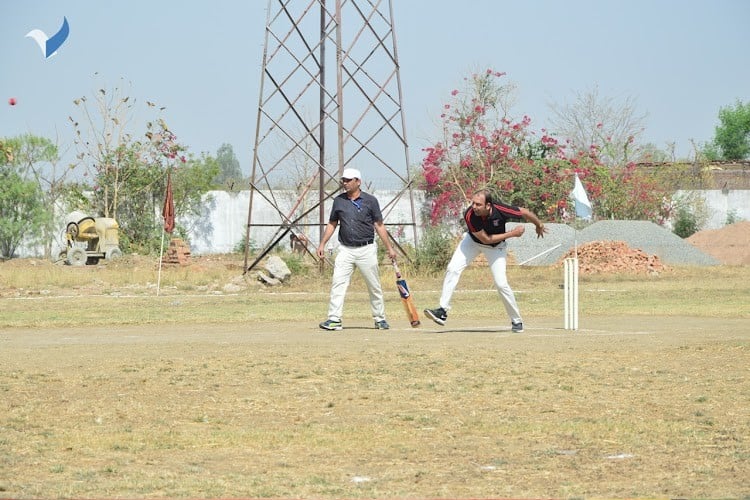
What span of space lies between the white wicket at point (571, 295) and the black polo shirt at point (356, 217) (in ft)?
9.12

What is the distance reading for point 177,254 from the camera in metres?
41.6

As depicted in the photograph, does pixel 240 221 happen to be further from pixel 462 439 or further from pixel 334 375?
pixel 462 439

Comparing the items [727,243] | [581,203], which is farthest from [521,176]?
[581,203]

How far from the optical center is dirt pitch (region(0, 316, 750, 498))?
806cm

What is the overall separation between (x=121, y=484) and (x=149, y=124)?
45984mm

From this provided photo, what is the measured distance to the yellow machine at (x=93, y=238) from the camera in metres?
45.2

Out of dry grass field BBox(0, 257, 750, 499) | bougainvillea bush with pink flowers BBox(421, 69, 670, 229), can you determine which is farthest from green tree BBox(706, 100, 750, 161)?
dry grass field BBox(0, 257, 750, 499)

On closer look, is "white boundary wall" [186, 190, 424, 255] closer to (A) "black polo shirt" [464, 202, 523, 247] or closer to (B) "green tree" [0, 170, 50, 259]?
(B) "green tree" [0, 170, 50, 259]

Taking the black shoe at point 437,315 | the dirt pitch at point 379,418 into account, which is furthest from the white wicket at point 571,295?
the black shoe at point 437,315

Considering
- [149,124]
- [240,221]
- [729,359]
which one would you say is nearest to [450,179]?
[240,221]

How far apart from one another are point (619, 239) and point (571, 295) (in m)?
24.4

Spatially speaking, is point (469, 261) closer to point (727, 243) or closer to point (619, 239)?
point (619, 239)

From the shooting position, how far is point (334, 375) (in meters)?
12.9

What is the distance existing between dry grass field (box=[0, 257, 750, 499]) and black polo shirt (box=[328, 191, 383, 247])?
132 cm
